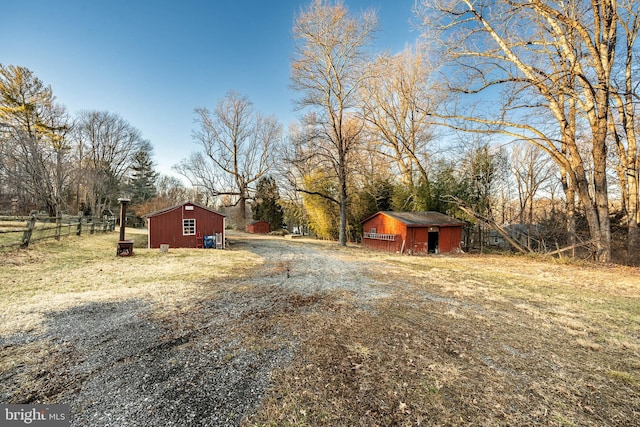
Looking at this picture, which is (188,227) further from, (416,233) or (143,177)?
(143,177)

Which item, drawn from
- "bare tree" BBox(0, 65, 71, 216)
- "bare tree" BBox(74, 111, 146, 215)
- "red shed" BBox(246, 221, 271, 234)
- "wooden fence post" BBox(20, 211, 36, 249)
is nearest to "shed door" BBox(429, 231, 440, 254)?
"wooden fence post" BBox(20, 211, 36, 249)

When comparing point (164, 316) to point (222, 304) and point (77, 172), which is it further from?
point (77, 172)

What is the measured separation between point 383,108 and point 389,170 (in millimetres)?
4610

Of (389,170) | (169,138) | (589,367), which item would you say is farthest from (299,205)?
(589,367)

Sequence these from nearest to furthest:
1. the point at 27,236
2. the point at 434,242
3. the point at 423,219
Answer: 1. the point at 27,236
2. the point at 423,219
3. the point at 434,242

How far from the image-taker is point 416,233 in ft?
46.5

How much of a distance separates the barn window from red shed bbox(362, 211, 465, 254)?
36.2ft

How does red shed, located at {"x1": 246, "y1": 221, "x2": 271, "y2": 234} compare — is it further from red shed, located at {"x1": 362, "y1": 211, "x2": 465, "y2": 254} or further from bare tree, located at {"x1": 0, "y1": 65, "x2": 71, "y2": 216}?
red shed, located at {"x1": 362, "y1": 211, "x2": 465, "y2": 254}

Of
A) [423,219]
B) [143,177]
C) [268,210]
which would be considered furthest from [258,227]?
[423,219]

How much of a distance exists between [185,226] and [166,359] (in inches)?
517

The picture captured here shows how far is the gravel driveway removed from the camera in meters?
2.18

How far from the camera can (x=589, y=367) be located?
2926mm

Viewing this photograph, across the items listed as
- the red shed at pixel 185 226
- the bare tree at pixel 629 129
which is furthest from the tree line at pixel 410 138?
the red shed at pixel 185 226

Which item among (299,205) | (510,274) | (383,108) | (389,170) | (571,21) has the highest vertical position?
(383,108)
